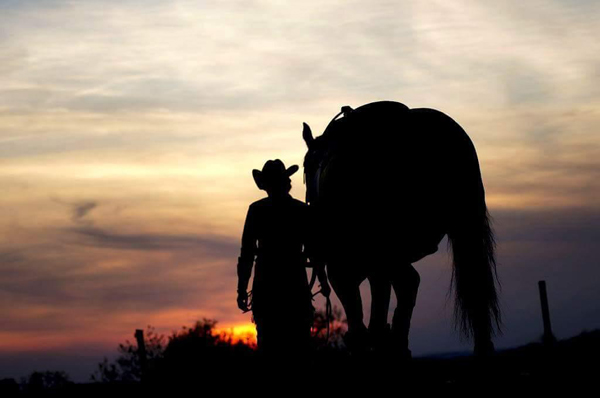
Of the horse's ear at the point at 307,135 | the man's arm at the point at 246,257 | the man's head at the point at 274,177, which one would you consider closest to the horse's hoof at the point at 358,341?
the man's arm at the point at 246,257

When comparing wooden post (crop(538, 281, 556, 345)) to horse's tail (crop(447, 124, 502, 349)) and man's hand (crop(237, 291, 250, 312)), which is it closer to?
horse's tail (crop(447, 124, 502, 349))

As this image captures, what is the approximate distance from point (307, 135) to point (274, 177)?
4.01m

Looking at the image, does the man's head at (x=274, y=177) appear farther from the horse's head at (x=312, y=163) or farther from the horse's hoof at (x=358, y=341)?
the horse's head at (x=312, y=163)

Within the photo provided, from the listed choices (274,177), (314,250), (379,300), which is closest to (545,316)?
(379,300)

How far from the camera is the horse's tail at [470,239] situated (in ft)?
38.5

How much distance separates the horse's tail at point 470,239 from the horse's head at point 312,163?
5.70 feet

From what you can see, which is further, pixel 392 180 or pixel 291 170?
pixel 392 180

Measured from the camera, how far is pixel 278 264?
992cm

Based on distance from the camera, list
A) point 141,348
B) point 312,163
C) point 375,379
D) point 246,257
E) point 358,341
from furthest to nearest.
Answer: point 141,348 < point 312,163 < point 358,341 < point 246,257 < point 375,379

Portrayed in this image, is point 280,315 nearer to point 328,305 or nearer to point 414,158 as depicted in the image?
point 328,305

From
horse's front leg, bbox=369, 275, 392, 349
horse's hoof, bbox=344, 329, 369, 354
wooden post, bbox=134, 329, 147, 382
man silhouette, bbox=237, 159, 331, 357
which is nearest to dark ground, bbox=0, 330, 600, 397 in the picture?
horse's hoof, bbox=344, 329, 369, 354

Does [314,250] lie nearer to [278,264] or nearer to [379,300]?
[278,264]

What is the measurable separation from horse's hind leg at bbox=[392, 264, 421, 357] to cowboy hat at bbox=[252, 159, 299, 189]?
271 centimetres

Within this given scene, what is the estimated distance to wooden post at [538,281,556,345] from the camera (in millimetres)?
20469
